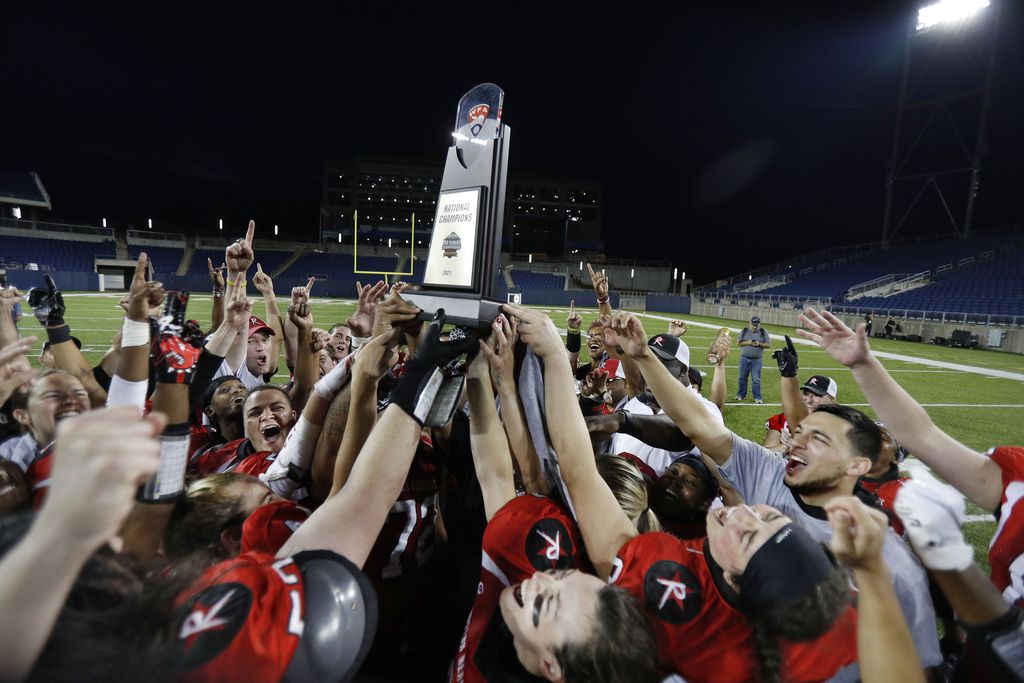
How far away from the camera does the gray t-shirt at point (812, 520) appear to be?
5.09 feet

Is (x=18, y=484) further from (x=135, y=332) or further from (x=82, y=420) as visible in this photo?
(x=82, y=420)

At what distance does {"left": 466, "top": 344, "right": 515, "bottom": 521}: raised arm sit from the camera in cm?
200

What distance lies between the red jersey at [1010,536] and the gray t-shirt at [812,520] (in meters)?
0.31

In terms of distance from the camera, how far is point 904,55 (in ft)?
104

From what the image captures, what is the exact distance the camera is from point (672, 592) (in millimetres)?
1438

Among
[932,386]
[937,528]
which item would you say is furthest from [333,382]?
[932,386]

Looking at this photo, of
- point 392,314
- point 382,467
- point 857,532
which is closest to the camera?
point 857,532

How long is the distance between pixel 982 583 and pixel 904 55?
44280 millimetres

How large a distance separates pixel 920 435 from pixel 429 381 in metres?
2.18

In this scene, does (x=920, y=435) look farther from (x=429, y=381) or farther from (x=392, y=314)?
(x=392, y=314)

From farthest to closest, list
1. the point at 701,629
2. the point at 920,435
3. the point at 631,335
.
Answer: the point at 631,335 → the point at 920,435 → the point at 701,629

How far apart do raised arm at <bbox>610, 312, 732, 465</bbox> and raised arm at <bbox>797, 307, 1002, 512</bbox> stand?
0.64 metres

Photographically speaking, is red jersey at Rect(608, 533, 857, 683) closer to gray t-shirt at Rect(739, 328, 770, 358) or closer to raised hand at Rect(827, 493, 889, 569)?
raised hand at Rect(827, 493, 889, 569)

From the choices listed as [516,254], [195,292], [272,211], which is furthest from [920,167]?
[272,211]
